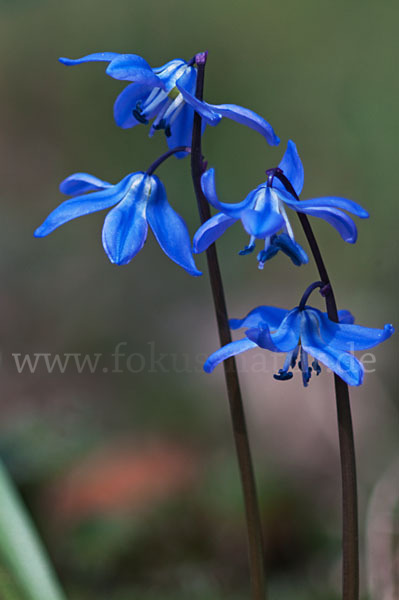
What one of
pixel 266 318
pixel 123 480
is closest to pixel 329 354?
pixel 266 318

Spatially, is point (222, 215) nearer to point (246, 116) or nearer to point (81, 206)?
point (246, 116)

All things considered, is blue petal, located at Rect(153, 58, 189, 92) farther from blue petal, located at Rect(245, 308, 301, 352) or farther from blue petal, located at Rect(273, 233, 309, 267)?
blue petal, located at Rect(245, 308, 301, 352)

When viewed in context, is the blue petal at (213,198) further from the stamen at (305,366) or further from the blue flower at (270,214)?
the stamen at (305,366)

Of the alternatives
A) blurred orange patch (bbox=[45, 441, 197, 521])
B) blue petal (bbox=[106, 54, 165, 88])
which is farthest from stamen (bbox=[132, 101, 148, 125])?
blurred orange patch (bbox=[45, 441, 197, 521])

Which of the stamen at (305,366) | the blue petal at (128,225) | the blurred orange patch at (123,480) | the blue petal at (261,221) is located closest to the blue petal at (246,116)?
the blue petal at (261,221)

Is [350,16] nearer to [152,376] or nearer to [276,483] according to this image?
[152,376]
